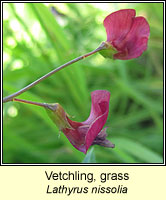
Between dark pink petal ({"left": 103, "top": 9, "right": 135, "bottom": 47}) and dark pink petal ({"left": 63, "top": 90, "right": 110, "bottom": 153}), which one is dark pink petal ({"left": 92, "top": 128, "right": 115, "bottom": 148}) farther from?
dark pink petal ({"left": 103, "top": 9, "right": 135, "bottom": 47})

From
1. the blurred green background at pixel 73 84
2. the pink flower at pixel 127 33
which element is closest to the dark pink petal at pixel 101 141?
the pink flower at pixel 127 33

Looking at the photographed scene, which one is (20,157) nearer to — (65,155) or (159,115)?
(65,155)

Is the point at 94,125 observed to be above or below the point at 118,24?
below

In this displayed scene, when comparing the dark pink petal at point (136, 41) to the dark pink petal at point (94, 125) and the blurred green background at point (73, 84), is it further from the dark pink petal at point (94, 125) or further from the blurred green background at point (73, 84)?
the blurred green background at point (73, 84)

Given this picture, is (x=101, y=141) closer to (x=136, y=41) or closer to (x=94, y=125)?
(x=94, y=125)

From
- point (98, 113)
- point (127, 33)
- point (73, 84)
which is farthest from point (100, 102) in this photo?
point (73, 84)

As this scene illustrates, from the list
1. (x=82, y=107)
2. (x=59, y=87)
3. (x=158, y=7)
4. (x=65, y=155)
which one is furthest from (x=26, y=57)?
(x=158, y=7)

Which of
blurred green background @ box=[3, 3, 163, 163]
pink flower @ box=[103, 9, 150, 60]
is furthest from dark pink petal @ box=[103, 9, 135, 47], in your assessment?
blurred green background @ box=[3, 3, 163, 163]
